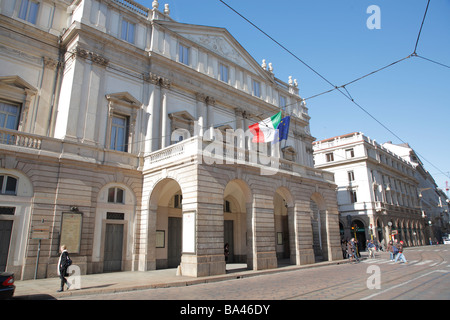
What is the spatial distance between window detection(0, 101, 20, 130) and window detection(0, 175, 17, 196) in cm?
383

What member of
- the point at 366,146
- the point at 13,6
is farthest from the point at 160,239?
the point at 366,146

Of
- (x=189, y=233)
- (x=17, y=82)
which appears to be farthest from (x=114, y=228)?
(x=17, y=82)

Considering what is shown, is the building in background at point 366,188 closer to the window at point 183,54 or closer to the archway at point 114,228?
the window at point 183,54

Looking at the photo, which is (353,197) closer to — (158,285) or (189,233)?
(189,233)

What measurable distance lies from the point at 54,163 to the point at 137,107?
6932 mm

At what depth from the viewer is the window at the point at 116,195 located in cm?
1973

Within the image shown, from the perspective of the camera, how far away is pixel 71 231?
56.4 ft

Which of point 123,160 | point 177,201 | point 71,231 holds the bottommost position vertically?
point 71,231

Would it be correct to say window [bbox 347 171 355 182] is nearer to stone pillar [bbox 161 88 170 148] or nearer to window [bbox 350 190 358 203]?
window [bbox 350 190 358 203]

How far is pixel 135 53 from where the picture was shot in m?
22.6

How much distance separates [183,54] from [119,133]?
9244 mm

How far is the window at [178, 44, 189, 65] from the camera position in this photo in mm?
25823

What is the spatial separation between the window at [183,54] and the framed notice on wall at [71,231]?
14796 millimetres
